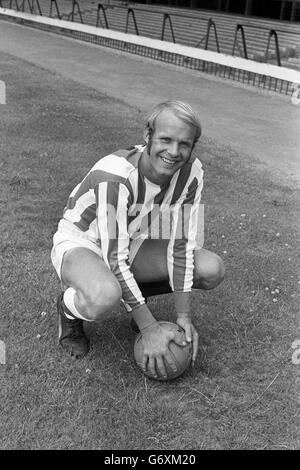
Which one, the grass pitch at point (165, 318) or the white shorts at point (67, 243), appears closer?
the grass pitch at point (165, 318)

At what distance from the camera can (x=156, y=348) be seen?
9.74 ft

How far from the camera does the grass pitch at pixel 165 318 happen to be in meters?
2.81

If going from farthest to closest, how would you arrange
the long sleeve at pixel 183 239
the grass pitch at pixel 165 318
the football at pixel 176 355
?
the long sleeve at pixel 183 239
the football at pixel 176 355
the grass pitch at pixel 165 318

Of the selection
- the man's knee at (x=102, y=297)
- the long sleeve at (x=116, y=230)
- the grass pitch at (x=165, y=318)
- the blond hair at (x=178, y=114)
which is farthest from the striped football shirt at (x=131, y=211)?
the grass pitch at (x=165, y=318)

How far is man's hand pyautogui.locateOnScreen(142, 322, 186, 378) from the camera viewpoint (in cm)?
297

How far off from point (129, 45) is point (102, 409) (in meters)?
16.9

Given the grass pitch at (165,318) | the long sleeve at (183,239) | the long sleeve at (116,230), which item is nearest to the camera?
the grass pitch at (165,318)

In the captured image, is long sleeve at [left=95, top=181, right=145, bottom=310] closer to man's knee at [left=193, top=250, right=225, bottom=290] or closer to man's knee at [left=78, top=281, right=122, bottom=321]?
man's knee at [left=78, top=281, right=122, bottom=321]

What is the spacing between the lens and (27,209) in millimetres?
5211

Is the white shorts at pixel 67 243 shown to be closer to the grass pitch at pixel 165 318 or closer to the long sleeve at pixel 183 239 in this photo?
the long sleeve at pixel 183 239

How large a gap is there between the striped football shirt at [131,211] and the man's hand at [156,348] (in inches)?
6.0

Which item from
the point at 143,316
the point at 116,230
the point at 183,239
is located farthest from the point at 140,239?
the point at 143,316

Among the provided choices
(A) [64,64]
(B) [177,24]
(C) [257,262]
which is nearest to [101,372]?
(C) [257,262]
